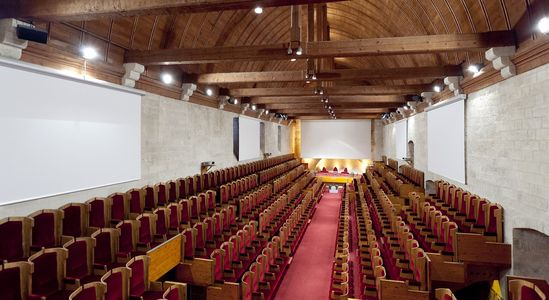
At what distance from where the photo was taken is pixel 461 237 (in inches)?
188

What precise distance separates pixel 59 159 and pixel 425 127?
1029cm

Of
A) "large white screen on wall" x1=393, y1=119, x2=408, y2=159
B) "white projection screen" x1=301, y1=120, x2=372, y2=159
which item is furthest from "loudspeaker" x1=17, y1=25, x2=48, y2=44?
"white projection screen" x1=301, y1=120, x2=372, y2=159

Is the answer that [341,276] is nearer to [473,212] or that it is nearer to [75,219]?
[473,212]

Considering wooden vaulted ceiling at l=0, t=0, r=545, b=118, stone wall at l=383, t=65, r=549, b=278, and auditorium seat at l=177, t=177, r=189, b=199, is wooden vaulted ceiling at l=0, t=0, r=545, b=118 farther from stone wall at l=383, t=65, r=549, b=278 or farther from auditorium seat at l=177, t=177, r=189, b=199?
auditorium seat at l=177, t=177, r=189, b=199

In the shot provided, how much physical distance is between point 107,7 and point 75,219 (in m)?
Result: 3.12

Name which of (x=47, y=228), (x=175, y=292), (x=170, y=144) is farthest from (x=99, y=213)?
(x=170, y=144)

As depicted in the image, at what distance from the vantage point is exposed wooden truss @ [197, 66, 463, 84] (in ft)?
24.5

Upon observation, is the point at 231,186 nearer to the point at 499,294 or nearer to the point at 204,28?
the point at 204,28

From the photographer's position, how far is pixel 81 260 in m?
3.66

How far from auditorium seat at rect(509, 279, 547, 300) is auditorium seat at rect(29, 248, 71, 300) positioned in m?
4.63

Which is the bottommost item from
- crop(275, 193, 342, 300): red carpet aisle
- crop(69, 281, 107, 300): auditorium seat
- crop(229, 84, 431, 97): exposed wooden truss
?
crop(275, 193, 342, 300): red carpet aisle

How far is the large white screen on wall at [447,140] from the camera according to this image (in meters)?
7.19

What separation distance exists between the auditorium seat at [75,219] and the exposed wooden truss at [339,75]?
4.71 metres

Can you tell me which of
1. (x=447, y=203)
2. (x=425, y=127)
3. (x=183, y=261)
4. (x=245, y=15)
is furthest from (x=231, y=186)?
(x=425, y=127)
